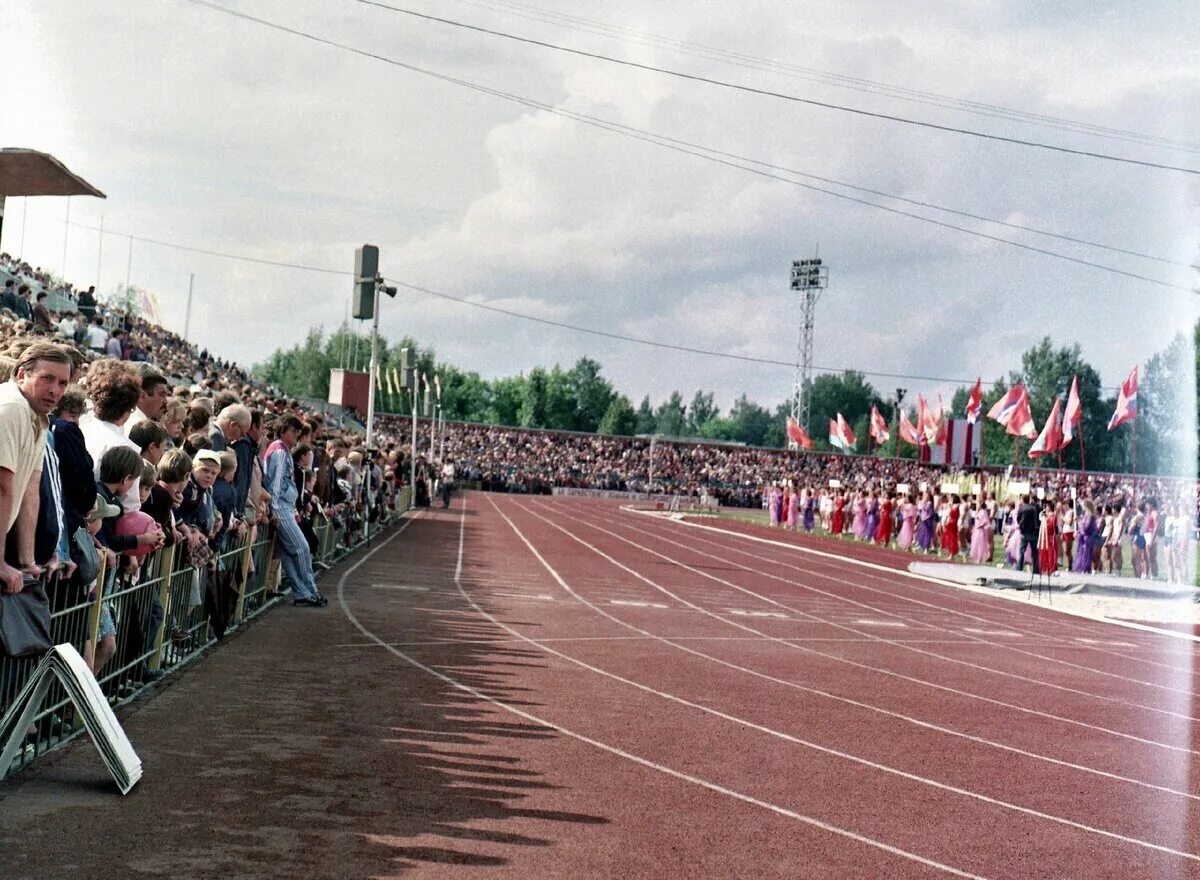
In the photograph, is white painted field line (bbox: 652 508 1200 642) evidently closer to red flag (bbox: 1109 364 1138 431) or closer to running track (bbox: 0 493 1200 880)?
running track (bbox: 0 493 1200 880)

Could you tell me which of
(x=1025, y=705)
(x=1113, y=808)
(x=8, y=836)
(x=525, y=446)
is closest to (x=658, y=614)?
(x=1025, y=705)

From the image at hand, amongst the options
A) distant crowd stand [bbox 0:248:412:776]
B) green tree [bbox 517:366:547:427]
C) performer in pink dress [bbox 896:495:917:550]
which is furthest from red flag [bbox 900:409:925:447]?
green tree [bbox 517:366:547:427]

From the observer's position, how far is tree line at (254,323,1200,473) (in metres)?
72.8

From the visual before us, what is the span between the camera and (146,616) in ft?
28.8

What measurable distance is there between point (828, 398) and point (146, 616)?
558 feet

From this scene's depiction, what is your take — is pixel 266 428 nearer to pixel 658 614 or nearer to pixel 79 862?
pixel 658 614

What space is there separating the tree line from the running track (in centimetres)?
3234

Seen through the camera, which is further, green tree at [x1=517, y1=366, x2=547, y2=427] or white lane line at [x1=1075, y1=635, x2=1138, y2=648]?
green tree at [x1=517, y1=366, x2=547, y2=427]

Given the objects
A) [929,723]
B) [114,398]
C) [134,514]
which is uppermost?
[114,398]

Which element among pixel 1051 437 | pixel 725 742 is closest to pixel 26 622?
pixel 725 742

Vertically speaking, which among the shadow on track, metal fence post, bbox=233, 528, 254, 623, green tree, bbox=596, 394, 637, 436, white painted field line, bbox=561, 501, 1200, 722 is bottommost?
white painted field line, bbox=561, 501, 1200, 722

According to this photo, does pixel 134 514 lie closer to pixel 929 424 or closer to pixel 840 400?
pixel 929 424

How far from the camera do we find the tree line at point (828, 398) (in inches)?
2867

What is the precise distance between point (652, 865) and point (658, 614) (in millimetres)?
10787
